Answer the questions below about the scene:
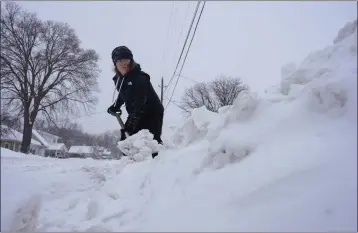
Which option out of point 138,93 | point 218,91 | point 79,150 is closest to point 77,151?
point 79,150

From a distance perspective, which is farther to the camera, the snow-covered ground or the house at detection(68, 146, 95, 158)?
the house at detection(68, 146, 95, 158)

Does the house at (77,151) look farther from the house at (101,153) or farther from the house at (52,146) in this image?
the house at (101,153)

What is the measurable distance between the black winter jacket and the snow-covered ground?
1.41 meters

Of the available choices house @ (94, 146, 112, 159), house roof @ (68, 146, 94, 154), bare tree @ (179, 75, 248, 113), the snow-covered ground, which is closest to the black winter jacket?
house roof @ (68, 146, 94, 154)

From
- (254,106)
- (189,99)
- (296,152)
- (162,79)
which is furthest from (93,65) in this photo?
(189,99)

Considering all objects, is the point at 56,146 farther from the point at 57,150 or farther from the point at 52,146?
the point at 57,150

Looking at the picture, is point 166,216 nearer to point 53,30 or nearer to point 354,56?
point 354,56

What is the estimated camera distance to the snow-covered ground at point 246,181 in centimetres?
98

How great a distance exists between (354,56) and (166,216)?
1.11 meters

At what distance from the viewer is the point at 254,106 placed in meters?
1.65

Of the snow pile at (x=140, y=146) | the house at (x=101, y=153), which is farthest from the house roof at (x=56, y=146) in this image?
the house at (x=101, y=153)

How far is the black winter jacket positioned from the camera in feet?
10.3

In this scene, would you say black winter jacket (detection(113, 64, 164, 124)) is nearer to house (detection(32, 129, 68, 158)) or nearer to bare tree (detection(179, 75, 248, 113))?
house (detection(32, 129, 68, 158))

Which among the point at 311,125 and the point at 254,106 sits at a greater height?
the point at 254,106
